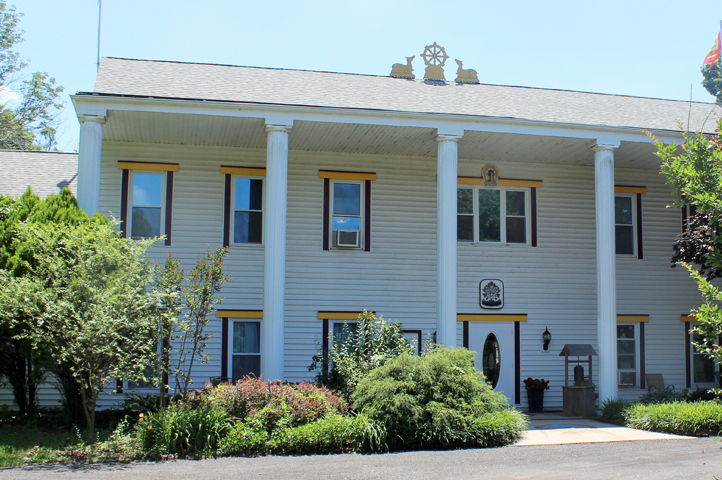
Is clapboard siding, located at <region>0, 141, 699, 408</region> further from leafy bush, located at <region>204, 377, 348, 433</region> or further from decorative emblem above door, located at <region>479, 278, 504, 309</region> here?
leafy bush, located at <region>204, 377, 348, 433</region>

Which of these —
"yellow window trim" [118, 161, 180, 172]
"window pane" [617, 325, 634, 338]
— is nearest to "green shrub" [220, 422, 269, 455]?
"yellow window trim" [118, 161, 180, 172]

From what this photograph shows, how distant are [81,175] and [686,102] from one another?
51.1ft

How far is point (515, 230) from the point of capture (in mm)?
16266

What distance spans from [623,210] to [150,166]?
1163 cm

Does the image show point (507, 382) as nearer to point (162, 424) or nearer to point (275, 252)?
point (275, 252)

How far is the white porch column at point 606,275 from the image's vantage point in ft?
44.5

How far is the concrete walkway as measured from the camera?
35.9 feet

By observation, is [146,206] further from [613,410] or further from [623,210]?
[623,210]

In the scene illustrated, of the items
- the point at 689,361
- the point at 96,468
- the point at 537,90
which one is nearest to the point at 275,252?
the point at 96,468

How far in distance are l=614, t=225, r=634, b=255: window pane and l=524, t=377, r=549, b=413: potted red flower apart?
4048mm

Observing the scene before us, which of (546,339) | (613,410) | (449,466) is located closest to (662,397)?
(613,410)

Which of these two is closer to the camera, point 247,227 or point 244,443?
point 244,443

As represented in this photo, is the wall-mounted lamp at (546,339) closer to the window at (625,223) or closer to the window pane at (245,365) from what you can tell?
the window at (625,223)

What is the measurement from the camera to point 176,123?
13.1 metres
